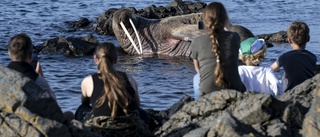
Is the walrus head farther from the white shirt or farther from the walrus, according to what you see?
the white shirt

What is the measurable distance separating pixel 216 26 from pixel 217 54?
29cm

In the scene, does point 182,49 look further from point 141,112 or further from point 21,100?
point 21,100

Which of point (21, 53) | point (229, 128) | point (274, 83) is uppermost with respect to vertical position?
point (21, 53)

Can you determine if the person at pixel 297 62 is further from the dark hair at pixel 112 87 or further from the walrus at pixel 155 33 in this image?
the walrus at pixel 155 33

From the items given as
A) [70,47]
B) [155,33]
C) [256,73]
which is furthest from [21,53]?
[155,33]

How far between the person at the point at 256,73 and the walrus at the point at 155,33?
9.33 m

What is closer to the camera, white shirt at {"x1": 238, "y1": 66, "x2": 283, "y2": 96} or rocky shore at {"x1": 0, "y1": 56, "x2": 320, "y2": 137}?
rocky shore at {"x1": 0, "y1": 56, "x2": 320, "y2": 137}

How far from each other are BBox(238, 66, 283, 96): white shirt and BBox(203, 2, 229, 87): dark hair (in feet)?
3.63

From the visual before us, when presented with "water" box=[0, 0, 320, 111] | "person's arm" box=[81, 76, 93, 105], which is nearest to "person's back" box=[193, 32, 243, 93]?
"person's arm" box=[81, 76, 93, 105]

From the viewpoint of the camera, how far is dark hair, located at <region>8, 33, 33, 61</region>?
325 inches

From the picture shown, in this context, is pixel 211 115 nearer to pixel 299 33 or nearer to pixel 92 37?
pixel 299 33

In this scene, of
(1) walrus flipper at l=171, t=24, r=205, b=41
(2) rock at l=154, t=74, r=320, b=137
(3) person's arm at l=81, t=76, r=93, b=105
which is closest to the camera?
(2) rock at l=154, t=74, r=320, b=137

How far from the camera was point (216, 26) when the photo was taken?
8734mm

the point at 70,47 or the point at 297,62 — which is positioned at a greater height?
the point at 297,62
